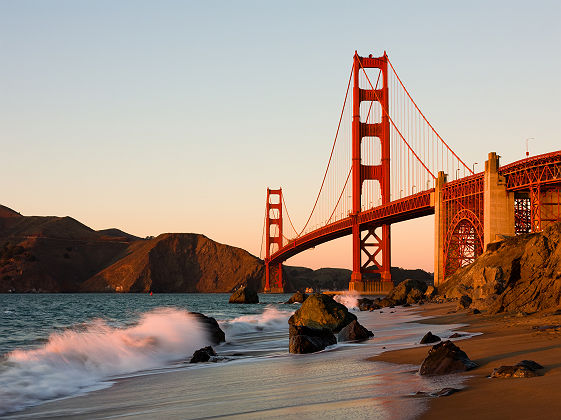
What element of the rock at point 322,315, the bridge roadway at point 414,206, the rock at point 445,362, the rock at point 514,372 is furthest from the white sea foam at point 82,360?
the bridge roadway at point 414,206

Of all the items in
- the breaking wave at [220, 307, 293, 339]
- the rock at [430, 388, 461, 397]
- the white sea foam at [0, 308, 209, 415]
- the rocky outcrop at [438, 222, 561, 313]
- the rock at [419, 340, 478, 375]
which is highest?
the rocky outcrop at [438, 222, 561, 313]

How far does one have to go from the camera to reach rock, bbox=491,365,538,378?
718 centimetres

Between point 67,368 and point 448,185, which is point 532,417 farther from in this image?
point 448,185

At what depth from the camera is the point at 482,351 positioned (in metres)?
10.1

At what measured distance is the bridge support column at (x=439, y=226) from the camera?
58.5 meters

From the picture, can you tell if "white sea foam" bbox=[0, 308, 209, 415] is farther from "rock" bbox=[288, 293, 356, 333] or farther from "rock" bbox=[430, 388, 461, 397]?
"rock" bbox=[430, 388, 461, 397]

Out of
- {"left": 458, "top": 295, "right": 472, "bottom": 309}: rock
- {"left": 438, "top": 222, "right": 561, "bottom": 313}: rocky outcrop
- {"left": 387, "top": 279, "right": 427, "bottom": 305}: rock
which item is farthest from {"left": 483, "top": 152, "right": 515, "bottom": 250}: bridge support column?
{"left": 438, "top": 222, "right": 561, "bottom": 313}: rocky outcrop

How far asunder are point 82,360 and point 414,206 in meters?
52.8

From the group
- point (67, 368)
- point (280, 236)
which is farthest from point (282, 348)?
point (280, 236)

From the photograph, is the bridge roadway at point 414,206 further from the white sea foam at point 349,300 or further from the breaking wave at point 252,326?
the breaking wave at point 252,326

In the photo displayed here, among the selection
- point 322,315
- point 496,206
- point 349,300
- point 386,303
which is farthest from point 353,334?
point 349,300

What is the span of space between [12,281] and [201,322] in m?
171

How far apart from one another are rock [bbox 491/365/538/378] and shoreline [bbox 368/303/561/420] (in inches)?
4.2

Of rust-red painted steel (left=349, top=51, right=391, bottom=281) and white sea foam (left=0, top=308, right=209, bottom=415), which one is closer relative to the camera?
white sea foam (left=0, top=308, right=209, bottom=415)
